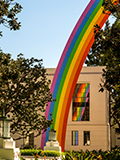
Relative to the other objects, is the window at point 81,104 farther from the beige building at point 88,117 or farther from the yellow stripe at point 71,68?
the yellow stripe at point 71,68

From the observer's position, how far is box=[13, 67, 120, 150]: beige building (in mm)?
35906

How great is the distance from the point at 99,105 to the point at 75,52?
12.8 m

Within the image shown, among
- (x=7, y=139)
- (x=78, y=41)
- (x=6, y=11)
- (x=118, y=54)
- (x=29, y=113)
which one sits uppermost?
(x=78, y=41)

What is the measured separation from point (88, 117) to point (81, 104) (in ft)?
5.40

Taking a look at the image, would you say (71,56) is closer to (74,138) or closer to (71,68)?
(71,68)

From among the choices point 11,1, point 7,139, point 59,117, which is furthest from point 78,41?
point 7,139

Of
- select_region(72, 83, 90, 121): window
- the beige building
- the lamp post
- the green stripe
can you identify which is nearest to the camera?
the lamp post

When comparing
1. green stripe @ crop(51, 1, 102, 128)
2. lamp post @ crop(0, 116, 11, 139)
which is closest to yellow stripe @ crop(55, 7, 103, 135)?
green stripe @ crop(51, 1, 102, 128)

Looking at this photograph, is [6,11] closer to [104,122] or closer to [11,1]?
[11,1]

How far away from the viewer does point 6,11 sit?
13.7 metres

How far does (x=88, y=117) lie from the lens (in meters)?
36.5

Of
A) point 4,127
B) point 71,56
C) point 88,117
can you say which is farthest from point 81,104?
point 4,127

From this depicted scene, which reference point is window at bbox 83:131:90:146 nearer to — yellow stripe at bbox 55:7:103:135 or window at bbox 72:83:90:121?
window at bbox 72:83:90:121

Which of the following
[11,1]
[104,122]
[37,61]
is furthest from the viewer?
[104,122]
